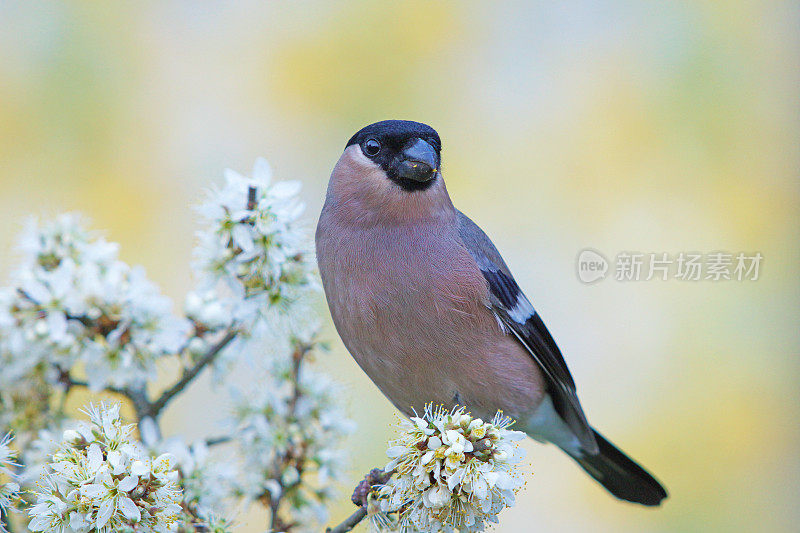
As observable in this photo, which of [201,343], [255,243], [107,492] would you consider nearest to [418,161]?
[255,243]

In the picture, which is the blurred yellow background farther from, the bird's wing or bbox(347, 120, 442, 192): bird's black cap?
bbox(347, 120, 442, 192): bird's black cap

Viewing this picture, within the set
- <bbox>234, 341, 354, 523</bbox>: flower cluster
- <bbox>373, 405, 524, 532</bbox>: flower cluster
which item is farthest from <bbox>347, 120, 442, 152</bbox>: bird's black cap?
<bbox>373, 405, 524, 532</bbox>: flower cluster

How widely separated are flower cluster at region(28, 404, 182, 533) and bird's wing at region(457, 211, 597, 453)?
3.05 feet

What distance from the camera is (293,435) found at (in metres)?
1.77

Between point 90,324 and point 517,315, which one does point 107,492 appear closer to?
point 90,324

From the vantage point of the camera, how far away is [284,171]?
12.3 feet

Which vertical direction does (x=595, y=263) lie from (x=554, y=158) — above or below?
below

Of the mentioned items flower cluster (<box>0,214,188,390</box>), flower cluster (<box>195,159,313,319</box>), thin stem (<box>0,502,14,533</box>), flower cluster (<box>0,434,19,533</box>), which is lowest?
thin stem (<box>0,502,14,533</box>)

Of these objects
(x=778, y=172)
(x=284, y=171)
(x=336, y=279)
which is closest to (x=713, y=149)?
(x=778, y=172)

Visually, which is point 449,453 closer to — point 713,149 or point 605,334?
point 605,334

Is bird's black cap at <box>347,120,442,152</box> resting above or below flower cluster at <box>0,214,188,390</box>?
above

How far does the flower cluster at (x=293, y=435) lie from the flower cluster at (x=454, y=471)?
0.46 m

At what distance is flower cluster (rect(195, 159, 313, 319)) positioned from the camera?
1.62m

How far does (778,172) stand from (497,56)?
4.82ft
